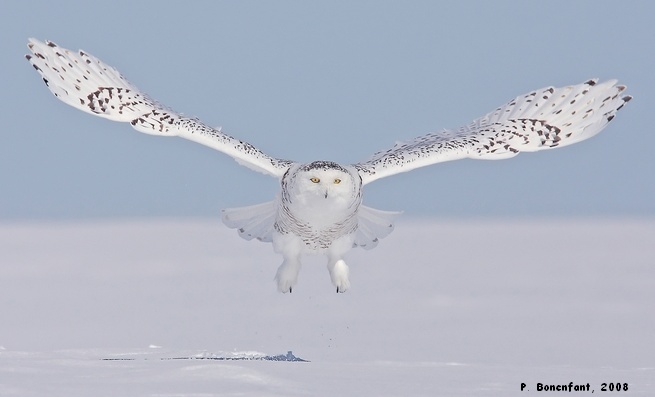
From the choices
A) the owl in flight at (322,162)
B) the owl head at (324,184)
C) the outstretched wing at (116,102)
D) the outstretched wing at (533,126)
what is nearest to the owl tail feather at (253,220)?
the owl in flight at (322,162)

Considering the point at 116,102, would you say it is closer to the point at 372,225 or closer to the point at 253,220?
the point at 253,220

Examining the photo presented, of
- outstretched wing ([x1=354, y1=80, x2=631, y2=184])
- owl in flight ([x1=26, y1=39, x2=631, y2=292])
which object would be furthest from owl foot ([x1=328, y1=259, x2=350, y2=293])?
outstretched wing ([x1=354, y1=80, x2=631, y2=184])

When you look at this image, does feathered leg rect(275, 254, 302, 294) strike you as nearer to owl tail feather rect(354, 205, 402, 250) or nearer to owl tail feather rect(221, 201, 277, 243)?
owl tail feather rect(221, 201, 277, 243)

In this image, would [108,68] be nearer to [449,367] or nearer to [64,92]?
[64,92]

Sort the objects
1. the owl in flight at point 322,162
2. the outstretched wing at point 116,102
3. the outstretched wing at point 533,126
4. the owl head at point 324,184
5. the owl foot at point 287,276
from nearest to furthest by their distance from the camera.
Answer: the owl head at point 324,184
the owl in flight at point 322,162
the outstretched wing at point 116,102
the owl foot at point 287,276
the outstretched wing at point 533,126

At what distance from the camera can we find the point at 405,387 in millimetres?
10398

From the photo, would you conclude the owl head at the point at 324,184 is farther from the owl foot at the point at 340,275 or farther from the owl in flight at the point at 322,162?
the owl foot at the point at 340,275

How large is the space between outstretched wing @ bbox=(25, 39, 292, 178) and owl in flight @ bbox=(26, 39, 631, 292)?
1 centimetres

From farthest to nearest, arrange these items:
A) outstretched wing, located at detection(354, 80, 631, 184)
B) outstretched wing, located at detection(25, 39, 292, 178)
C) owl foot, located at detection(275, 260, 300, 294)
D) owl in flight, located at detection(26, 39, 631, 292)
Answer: outstretched wing, located at detection(354, 80, 631, 184)
owl foot, located at detection(275, 260, 300, 294)
outstretched wing, located at detection(25, 39, 292, 178)
owl in flight, located at detection(26, 39, 631, 292)

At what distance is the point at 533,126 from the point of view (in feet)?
45.0

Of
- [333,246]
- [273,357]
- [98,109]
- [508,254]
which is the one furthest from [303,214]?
[508,254]

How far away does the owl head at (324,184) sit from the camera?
37.6 ft

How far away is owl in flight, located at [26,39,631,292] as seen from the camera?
38.8 feet

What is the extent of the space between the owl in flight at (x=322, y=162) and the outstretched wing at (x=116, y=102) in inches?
0.4
